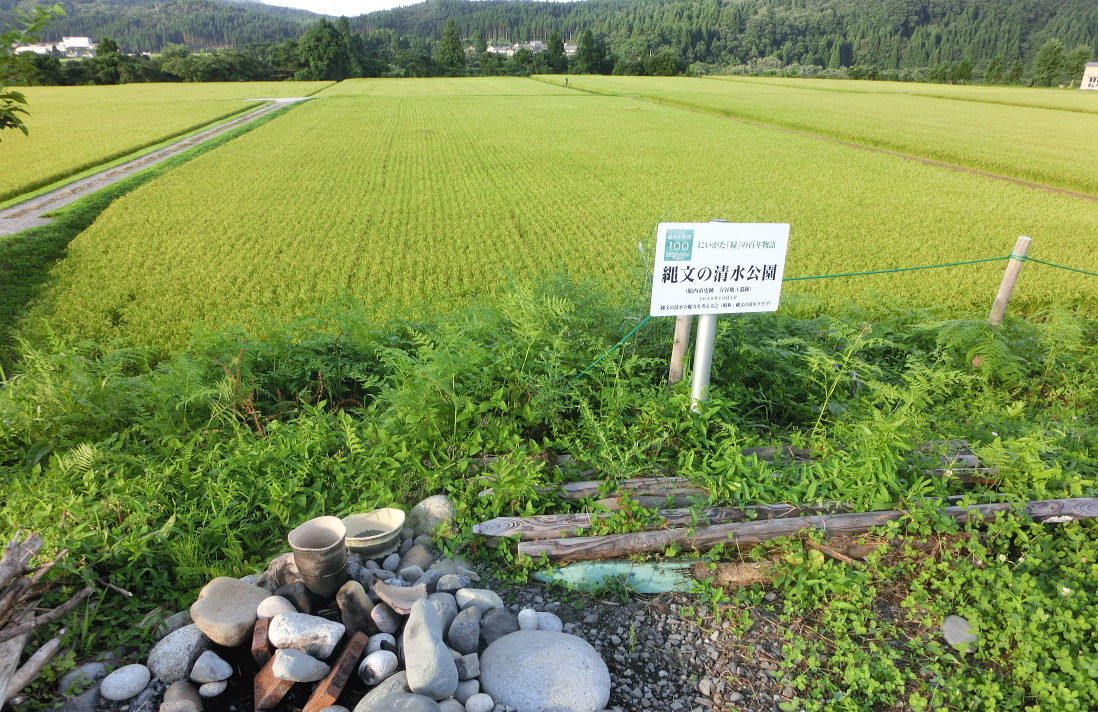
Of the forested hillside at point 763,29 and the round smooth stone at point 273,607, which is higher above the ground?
the forested hillside at point 763,29

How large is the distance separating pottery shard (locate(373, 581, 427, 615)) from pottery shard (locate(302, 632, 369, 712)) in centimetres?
21

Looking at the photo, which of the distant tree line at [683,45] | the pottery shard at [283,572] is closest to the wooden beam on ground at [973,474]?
the pottery shard at [283,572]

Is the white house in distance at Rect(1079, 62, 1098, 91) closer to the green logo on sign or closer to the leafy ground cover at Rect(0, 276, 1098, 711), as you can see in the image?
the leafy ground cover at Rect(0, 276, 1098, 711)

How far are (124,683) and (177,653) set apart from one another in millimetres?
198

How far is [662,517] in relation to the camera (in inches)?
134

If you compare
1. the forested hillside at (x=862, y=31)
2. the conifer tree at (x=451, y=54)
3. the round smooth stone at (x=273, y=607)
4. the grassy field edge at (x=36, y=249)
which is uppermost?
the forested hillside at (x=862, y=31)

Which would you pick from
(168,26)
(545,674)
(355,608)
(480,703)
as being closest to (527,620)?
(545,674)

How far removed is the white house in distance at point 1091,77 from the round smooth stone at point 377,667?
292 ft

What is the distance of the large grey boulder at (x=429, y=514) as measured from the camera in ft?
11.7

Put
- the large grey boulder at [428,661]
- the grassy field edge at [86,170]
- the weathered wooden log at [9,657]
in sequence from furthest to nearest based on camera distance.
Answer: the grassy field edge at [86,170] → the large grey boulder at [428,661] → the weathered wooden log at [9,657]

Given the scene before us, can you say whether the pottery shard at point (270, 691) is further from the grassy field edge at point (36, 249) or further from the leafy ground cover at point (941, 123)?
the leafy ground cover at point (941, 123)

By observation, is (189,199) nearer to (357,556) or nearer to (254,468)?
(254,468)

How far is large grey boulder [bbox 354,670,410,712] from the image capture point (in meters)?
2.35

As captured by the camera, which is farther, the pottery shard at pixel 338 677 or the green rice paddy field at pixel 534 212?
the green rice paddy field at pixel 534 212
